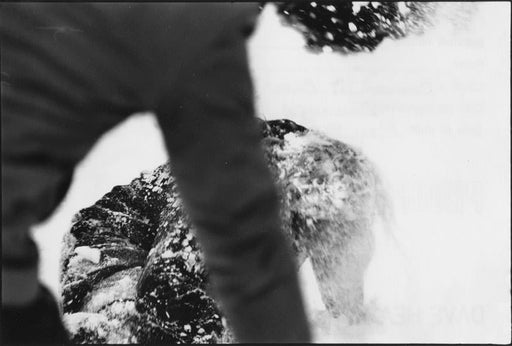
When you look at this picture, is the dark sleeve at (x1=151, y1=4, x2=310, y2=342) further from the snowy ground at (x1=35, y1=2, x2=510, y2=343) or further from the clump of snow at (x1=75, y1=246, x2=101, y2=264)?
the clump of snow at (x1=75, y1=246, x2=101, y2=264)

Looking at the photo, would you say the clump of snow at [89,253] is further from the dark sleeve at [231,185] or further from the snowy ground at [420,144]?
the dark sleeve at [231,185]

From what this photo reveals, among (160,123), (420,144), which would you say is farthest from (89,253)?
(420,144)

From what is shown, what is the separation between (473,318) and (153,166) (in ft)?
1.66

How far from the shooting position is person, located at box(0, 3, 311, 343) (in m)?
0.70

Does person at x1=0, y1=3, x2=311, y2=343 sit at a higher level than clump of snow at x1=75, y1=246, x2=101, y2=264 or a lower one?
higher

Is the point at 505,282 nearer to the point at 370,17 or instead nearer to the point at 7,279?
the point at 370,17

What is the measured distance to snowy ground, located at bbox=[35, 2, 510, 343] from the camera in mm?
755

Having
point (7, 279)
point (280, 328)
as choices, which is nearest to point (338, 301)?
point (280, 328)

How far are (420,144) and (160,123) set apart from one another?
0.36 m

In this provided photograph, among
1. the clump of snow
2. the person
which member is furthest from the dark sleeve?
the clump of snow

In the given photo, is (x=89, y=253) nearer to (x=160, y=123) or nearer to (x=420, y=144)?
(x=160, y=123)

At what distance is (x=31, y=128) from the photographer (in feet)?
2.30

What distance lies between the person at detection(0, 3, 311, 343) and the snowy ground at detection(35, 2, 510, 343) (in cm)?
3

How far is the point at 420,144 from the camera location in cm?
76
